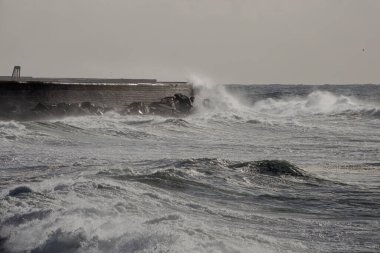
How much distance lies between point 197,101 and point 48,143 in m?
20.1

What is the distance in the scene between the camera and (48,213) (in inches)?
337

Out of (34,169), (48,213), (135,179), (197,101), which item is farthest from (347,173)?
(197,101)

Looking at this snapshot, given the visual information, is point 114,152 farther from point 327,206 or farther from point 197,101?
point 197,101

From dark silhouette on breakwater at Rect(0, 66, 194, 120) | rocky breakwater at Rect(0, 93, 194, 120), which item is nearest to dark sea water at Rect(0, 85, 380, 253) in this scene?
rocky breakwater at Rect(0, 93, 194, 120)

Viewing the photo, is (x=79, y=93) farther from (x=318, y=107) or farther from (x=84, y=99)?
(x=318, y=107)

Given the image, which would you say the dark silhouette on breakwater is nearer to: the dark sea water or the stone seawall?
the stone seawall

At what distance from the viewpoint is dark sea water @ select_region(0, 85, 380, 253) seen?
307 inches

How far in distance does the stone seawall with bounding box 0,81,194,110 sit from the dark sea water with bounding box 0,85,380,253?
4.83m

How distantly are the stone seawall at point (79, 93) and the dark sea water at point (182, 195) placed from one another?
483 centimetres

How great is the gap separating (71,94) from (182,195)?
18.3m

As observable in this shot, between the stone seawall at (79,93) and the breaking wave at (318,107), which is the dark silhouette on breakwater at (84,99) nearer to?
the stone seawall at (79,93)

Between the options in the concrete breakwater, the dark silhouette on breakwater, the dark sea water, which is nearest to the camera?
the dark sea water

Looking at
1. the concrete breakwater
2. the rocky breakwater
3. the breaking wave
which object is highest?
the concrete breakwater

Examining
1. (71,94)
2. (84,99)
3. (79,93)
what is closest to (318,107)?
(84,99)
